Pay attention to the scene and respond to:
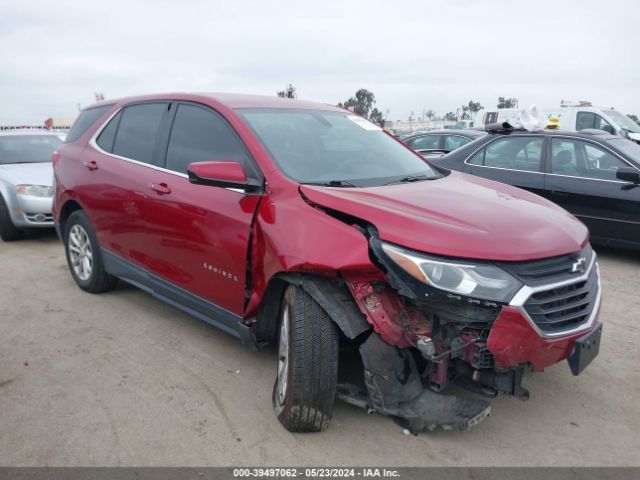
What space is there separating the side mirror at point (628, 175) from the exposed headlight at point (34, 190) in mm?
6765

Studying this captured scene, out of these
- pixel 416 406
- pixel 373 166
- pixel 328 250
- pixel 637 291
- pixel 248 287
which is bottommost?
Answer: pixel 637 291

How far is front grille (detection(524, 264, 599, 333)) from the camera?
245 cm

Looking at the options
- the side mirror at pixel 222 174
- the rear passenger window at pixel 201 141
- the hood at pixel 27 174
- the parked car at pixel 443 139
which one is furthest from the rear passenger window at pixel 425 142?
the side mirror at pixel 222 174

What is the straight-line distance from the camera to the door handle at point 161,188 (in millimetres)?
3655

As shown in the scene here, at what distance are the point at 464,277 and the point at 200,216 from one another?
66.7 inches

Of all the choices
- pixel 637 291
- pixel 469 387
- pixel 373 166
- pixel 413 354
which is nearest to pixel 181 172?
pixel 373 166

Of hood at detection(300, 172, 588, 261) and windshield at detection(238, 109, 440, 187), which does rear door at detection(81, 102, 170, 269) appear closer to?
windshield at detection(238, 109, 440, 187)

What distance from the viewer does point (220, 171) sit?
3014 millimetres

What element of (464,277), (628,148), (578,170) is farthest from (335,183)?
(628,148)

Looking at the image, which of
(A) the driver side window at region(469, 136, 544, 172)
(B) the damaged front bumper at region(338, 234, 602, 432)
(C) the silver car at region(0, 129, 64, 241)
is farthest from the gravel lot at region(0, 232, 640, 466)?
(C) the silver car at region(0, 129, 64, 241)

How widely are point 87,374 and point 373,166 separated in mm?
2239

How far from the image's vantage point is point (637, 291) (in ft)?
16.7

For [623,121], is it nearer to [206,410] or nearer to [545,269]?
[545,269]

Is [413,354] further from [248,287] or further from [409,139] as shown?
[409,139]
